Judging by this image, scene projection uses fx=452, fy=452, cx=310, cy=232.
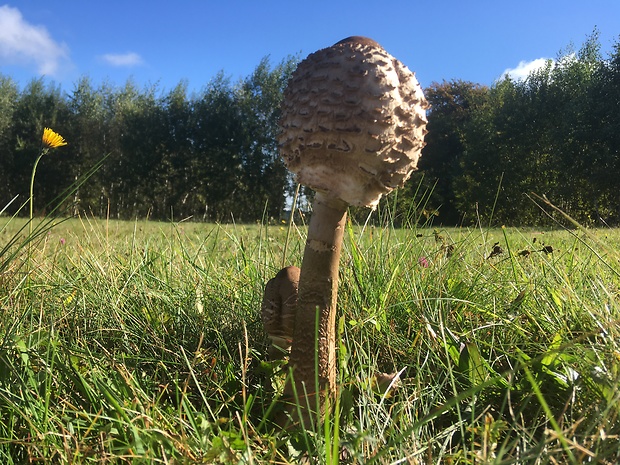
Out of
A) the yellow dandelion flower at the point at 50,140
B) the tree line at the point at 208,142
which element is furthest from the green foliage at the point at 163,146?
the yellow dandelion flower at the point at 50,140

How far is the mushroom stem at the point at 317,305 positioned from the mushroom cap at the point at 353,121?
0.12m

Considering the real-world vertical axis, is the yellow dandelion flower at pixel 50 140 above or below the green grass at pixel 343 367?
above

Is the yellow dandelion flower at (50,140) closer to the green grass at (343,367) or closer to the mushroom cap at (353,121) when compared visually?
the green grass at (343,367)

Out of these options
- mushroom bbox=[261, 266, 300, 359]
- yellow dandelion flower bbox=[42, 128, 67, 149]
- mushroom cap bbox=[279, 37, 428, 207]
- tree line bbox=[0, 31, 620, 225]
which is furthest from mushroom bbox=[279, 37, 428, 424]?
tree line bbox=[0, 31, 620, 225]

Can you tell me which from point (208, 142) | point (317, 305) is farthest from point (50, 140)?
point (208, 142)

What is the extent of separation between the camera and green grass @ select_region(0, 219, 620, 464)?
0.95 meters

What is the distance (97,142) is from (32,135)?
10.0 feet

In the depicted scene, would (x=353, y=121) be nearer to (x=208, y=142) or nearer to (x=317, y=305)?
(x=317, y=305)

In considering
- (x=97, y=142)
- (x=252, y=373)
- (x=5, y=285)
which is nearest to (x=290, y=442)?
(x=252, y=373)

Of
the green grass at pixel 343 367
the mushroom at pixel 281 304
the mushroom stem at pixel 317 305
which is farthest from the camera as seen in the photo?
the mushroom at pixel 281 304

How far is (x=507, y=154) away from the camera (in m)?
20.5

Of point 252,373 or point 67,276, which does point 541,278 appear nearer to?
point 252,373

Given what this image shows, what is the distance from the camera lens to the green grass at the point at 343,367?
0.95m

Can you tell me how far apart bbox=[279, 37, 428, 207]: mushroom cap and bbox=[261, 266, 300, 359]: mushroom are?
1.27ft
